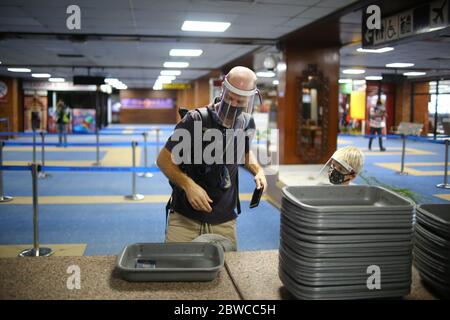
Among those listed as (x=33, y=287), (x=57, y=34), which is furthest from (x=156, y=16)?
(x=33, y=287)

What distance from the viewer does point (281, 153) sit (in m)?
8.29

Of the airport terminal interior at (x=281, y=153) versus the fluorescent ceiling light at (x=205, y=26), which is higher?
the fluorescent ceiling light at (x=205, y=26)

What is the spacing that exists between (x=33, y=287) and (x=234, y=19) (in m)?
5.74

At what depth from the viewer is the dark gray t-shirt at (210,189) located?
1.88 meters

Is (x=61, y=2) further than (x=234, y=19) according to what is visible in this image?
No

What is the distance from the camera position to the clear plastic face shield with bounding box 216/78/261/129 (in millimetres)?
1549

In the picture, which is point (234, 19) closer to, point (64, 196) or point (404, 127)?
point (64, 196)

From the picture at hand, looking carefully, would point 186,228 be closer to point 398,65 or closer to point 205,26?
point 398,65

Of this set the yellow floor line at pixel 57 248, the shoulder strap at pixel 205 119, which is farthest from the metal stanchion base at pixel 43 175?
the shoulder strap at pixel 205 119

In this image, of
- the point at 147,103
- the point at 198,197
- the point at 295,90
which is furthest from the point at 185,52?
the point at 147,103

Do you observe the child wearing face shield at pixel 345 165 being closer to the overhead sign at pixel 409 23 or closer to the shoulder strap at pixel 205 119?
the shoulder strap at pixel 205 119

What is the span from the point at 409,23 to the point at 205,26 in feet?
12.2

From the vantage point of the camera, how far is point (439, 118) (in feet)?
6.08

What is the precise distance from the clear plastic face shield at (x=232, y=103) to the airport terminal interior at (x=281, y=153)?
0.17 meters
